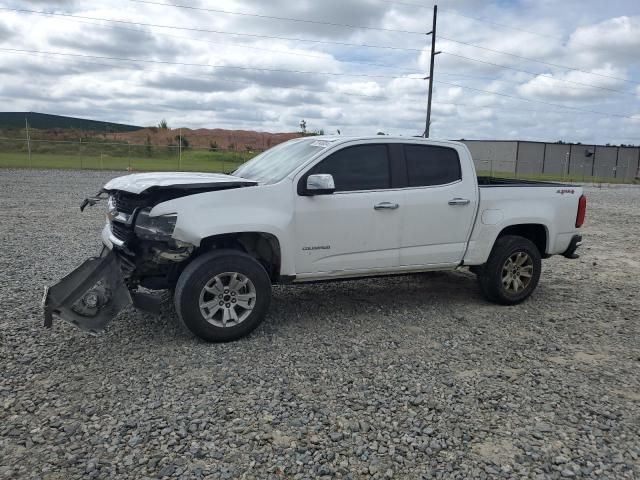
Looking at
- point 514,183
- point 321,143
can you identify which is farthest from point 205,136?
point 321,143

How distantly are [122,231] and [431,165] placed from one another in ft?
10.7

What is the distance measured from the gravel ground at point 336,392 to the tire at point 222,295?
0.17 metres

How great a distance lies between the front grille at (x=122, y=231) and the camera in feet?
16.0

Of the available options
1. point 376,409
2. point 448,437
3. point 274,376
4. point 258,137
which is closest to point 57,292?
point 274,376

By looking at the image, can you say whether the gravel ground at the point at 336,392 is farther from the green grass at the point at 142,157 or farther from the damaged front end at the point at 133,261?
the green grass at the point at 142,157

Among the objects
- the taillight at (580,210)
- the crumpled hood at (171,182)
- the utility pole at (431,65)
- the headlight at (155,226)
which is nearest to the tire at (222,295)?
the headlight at (155,226)

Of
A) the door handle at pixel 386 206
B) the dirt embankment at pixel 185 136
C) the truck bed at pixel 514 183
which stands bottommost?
the door handle at pixel 386 206

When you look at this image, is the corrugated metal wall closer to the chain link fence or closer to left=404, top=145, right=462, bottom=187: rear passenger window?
the chain link fence

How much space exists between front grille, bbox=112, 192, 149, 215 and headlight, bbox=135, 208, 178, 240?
170mm

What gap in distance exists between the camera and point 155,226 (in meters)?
4.68

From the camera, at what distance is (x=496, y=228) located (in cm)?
617

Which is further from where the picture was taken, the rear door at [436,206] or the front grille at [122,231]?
the rear door at [436,206]

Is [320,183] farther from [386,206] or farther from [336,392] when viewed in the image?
[336,392]

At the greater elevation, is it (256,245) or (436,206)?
(436,206)
